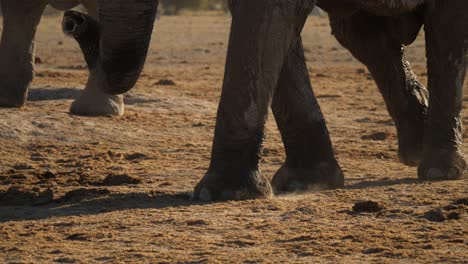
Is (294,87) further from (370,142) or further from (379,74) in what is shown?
(370,142)

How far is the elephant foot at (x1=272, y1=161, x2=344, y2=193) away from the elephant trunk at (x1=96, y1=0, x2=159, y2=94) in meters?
1.17

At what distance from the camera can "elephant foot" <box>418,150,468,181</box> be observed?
7.32 metres

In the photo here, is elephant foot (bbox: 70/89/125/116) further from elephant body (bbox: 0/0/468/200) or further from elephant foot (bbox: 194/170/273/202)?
elephant foot (bbox: 194/170/273/202)

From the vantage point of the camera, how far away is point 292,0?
20.7 feet

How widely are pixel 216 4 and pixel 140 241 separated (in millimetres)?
33252

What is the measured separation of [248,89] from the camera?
628 centimetres

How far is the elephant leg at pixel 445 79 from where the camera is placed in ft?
24.3

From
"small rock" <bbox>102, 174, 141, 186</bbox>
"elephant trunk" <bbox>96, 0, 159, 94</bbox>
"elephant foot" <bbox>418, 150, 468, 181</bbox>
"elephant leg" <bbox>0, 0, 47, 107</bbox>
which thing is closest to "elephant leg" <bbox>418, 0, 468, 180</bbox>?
"elephant foot" <bbox>418, 150, 468, 181</bbox>

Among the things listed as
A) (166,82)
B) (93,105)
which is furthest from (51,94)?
(166,82)

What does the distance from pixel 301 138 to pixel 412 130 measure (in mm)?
1282

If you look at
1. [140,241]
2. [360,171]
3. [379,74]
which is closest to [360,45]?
[379,74]

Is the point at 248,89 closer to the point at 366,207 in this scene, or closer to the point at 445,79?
the point at 366,207

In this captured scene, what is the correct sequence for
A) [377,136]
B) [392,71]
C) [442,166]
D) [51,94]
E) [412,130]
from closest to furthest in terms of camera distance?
[442,166] < [412,130] < [392,71] < [377,136] < [51,94]

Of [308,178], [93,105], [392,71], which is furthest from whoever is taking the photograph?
[93,105]
